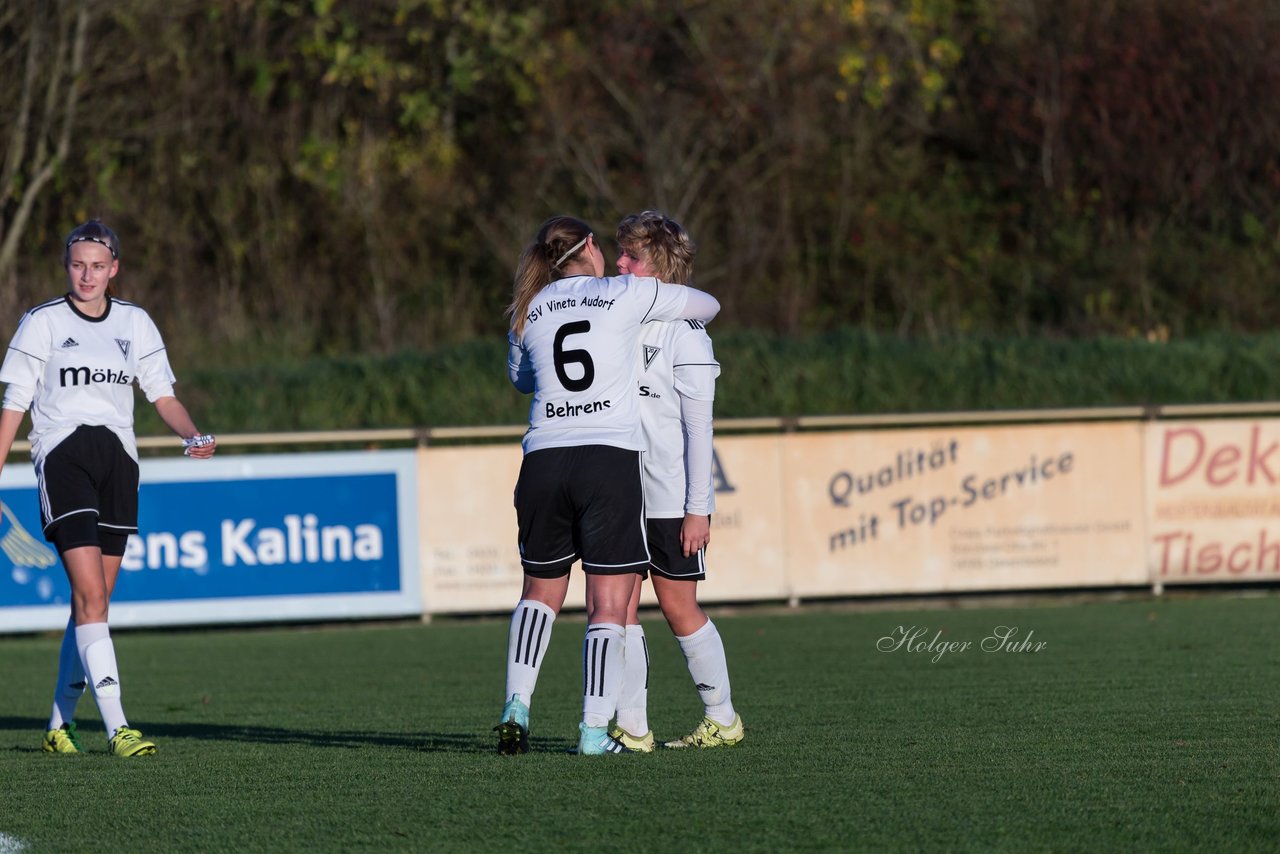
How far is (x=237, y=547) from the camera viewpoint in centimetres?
1283

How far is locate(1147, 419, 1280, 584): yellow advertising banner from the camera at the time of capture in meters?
13.2

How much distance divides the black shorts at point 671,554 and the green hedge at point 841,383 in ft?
33.1

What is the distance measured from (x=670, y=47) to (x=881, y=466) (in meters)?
10.3

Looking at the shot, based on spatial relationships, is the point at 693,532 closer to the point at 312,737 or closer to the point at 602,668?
the point at 602,668

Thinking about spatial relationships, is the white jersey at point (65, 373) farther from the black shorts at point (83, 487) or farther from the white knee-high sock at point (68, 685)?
the white knee-high sock at point (68, 685)

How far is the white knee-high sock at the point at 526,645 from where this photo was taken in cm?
569

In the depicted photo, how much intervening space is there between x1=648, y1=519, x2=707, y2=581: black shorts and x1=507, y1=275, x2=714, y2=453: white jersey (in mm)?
415

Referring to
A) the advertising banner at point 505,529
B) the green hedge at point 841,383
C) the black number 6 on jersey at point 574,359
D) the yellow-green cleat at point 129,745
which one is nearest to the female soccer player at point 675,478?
the black number 6 on jersey at point 574,359

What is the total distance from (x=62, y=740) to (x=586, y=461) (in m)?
2.56

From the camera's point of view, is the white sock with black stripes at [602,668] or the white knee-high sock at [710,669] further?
the white knee-high sock at [710,669]

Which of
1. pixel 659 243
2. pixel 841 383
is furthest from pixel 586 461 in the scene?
pixel 841 383

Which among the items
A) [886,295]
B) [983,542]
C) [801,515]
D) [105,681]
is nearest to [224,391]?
[801,515]

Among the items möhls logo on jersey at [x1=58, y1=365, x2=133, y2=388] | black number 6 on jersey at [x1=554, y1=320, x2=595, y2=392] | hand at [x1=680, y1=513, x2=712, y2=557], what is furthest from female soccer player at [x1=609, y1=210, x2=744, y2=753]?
möhls logo on jersey at [x1=58, y1=365, x2=133, y2=388]

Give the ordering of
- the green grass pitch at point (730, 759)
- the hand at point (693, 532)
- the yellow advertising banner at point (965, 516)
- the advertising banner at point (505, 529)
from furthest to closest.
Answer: the yellow advertising banner at point (965, 516) → the advertising banner at point (505, 529) → the hand at point (693, 532) → the green grass pitch at point (730, 759)
